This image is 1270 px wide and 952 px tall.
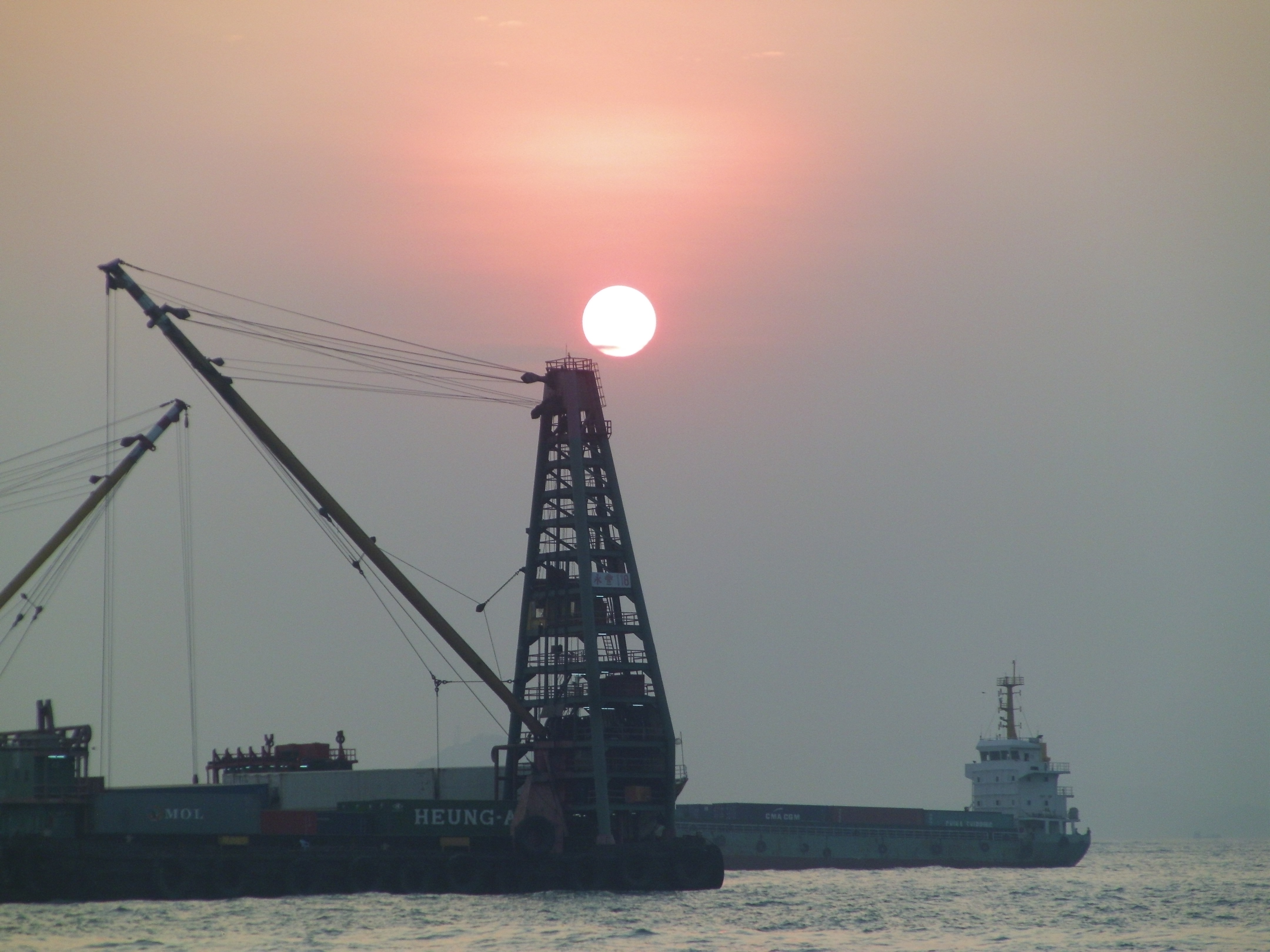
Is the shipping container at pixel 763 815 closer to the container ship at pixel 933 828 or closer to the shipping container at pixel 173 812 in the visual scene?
the container ship at pixel 933 828

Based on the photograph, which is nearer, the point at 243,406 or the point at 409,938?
the point at 409,938

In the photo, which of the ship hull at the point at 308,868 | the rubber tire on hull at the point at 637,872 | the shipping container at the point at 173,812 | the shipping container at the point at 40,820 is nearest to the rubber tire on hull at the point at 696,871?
the ship hull at the point at 308,868

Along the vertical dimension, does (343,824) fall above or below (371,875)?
above

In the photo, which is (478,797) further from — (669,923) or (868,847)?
(868,847)

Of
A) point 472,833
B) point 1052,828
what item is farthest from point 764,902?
point 1052,828

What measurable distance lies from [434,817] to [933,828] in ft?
166

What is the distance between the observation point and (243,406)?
60.2m

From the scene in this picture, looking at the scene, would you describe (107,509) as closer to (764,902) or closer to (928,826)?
(764,902)

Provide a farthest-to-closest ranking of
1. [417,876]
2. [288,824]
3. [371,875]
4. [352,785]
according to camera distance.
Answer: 1. [352,785]
2. [417,876]
3. [288,824]
4. [371,875]

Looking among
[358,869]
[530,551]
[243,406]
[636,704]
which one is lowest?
[358,869]

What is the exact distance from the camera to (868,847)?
312 feet

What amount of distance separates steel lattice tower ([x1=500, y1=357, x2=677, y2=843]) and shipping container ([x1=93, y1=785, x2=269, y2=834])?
41.5ft

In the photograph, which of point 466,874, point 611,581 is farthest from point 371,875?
point 611,581

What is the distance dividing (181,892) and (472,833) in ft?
37.9
